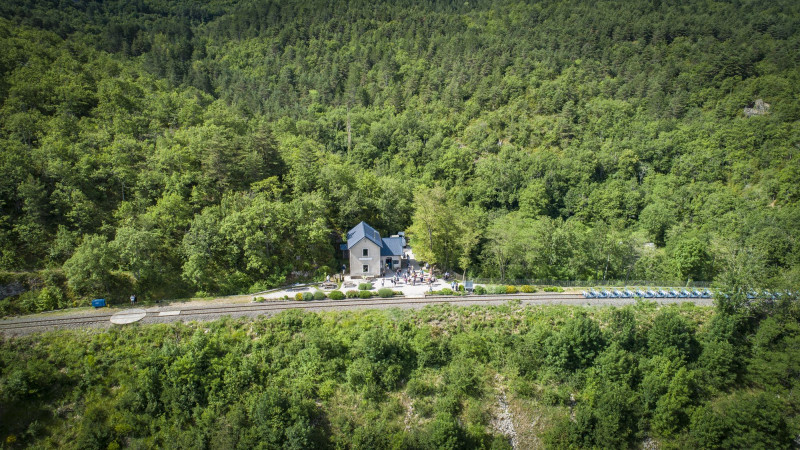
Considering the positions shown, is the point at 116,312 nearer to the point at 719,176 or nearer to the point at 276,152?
the point at 276,152

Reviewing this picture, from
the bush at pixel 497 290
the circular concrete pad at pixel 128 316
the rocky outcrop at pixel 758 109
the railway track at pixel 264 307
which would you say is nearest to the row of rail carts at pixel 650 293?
→ the railway track at pixel 264 307

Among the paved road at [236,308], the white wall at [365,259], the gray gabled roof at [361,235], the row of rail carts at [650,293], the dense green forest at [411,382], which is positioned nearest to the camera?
the dense green forest at [411,382]

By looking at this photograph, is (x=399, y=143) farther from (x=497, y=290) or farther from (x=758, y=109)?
(x=758, y=109)

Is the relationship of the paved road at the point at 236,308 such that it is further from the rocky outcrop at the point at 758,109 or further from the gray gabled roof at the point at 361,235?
the rocky outcrop at the point at 758,109

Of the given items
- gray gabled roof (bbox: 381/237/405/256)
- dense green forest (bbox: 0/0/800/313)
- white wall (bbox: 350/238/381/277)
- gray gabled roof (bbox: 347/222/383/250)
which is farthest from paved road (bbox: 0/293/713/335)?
gray gabled roof (bbox: 381/237/405/256)

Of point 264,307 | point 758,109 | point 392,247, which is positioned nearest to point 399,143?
point 392,247

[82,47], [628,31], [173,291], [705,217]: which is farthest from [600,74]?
[82,47]
